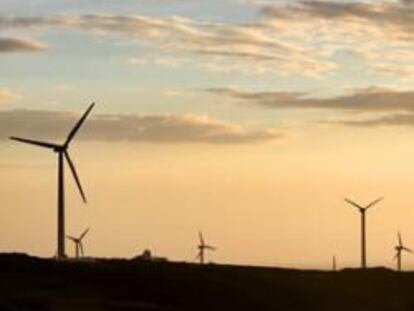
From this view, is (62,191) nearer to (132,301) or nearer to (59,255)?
(59,255)

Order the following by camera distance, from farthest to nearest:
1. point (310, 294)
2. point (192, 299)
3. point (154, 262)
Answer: point (154, 262) → point (310, 294) → point (192, 299)

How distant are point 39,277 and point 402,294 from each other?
3212cm

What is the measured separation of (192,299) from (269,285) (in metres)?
12.1

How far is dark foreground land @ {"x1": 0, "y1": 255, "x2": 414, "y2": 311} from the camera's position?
106 metres

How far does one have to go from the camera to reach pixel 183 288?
117 m

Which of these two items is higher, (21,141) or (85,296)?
(21,141)

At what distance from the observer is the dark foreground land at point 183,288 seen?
4158 inches

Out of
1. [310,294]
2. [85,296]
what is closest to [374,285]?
[310,294]

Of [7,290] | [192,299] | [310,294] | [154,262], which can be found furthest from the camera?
[154,262]

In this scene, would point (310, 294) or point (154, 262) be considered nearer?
point (310, 294)

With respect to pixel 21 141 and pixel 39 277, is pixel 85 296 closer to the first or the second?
pixel 39 277

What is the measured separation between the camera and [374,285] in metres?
132

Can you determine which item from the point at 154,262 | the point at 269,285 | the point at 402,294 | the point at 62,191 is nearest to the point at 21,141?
the point at 62,191

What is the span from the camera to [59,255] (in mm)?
134000
